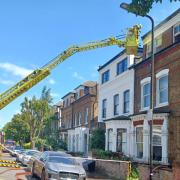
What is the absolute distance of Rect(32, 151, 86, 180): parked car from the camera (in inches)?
693

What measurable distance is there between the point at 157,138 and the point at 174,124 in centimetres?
182

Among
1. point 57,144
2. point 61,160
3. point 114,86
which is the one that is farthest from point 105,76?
point 57,144

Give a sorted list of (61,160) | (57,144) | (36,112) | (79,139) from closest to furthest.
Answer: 1. (61,160)
2. (79,139)
3. (57,144)
4. (36,112)

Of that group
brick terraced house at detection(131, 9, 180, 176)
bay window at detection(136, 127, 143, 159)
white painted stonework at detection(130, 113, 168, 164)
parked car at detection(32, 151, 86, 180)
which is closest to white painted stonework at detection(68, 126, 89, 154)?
white painted stonework at detection(130, 113, 168, 164)

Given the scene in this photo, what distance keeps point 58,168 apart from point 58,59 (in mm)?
11303

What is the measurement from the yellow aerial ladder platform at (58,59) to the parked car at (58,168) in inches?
229

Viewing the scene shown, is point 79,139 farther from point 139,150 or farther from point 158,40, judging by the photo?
point 158,40

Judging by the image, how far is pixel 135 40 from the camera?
26.5m

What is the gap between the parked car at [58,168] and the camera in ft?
57.7

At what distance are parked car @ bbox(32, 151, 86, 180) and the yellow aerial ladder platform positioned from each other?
19.1ft

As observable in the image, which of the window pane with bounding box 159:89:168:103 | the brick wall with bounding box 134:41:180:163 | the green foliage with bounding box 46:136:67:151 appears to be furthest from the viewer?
the green foliage with bounding box 46:136:67:151

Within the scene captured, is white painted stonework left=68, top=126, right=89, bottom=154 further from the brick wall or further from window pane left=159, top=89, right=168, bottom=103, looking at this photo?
the brick wall

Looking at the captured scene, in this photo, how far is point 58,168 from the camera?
17.8m

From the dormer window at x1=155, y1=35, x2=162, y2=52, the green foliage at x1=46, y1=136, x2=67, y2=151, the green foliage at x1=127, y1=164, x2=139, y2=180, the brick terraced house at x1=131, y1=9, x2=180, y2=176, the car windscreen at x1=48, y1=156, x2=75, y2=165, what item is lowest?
the green foliage at x1=127, y1=164, x2=139, y2=180
